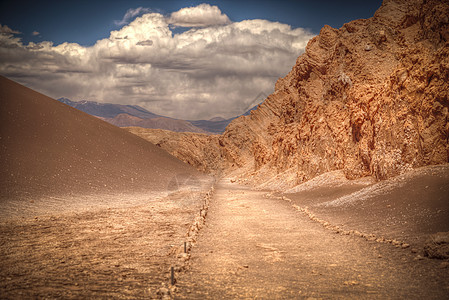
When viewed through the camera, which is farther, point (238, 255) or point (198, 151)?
point (198, 151)

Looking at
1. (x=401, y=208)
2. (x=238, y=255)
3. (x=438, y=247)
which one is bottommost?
(x=238, y=255)

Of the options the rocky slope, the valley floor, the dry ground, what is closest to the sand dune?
the dry ground

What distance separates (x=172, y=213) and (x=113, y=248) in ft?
24.9

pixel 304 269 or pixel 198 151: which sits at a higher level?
pixel 198 151

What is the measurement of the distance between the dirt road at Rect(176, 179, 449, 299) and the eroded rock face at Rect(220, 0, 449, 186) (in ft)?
24.2

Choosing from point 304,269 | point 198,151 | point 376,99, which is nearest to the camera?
point 304,269

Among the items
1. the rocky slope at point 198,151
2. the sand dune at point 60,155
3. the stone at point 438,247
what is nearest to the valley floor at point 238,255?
the stone at point 438,247

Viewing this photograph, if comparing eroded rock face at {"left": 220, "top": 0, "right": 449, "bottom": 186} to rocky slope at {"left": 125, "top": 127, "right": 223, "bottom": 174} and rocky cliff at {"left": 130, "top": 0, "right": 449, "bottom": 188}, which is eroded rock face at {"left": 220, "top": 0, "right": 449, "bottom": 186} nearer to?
rocky cliff at {"left": 130, "top": 0, "right": 449, "bottom": 188}

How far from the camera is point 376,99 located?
19.4m

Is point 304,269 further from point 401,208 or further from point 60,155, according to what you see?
point 60,155

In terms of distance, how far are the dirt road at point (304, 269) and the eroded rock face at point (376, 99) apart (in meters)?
7.37

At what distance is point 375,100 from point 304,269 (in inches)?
587

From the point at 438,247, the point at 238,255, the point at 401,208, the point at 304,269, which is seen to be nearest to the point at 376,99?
the point at 401,208

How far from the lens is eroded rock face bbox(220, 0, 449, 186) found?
14.5 metres
